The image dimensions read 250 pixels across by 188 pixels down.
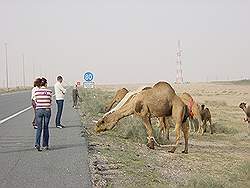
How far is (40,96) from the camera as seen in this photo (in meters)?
14.2

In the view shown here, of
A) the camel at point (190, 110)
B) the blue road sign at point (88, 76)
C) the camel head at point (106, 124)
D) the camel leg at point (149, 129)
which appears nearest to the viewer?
the camel leg at point (149, 129)

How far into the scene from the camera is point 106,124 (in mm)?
17891

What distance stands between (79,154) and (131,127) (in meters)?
6.62

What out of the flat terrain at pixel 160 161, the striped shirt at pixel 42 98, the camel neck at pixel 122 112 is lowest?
the flat terrain at pixel 160 161

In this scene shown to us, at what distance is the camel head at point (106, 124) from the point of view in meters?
17.6

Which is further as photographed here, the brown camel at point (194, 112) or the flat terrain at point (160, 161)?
the brown camel at point (194, 112)

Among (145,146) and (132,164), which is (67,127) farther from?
(132,164)

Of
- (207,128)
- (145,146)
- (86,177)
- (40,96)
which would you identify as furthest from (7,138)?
(207,128)

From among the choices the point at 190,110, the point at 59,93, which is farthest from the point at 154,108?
the point at 59,93

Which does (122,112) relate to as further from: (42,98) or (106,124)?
(42,98)

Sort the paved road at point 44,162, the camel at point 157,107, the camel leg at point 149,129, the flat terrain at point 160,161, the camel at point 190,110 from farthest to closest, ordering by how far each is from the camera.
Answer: the camel at point 190,110 < the camel leg at point 149,129 < the camel at point 157,107 < the flat terrain at point 160,161 < the paved road at point 44,162

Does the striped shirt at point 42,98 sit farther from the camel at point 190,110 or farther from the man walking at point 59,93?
the camel at point 190,110

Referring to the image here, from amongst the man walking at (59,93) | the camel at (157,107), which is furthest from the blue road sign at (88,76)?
the camel at (157,107)

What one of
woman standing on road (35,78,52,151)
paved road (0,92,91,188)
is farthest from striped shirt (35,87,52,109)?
paved road (0,92,91,188)
